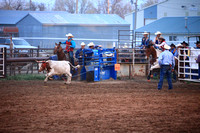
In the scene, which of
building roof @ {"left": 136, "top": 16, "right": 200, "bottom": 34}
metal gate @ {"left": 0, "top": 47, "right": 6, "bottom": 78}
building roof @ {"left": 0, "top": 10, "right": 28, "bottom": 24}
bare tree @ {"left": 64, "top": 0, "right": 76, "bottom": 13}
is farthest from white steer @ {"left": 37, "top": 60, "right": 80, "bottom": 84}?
bare tree @ {"left": 64, "top": 0, "right": 76, "bottom": 13}

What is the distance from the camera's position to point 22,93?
10578 millimetres

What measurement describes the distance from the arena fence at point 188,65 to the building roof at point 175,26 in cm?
2090

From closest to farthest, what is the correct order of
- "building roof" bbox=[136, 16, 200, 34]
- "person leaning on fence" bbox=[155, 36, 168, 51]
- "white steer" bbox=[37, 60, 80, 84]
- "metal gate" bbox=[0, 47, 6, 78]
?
"white steer" bbox=[37, 60, 80, 84] → "person leaning on fence" bbox=[155, 36, 168, 51] → "metal gate" bbox=[0, 47, 6, 78] → "building roof" bbox=[136, 16, 200, 34]

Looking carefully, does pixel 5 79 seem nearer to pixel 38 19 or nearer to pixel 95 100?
pixel 95 100

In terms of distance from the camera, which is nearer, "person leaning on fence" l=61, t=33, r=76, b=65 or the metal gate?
"person leaning on fence" l=61, t=33, r=76, b=65

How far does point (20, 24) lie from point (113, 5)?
3934 centimetres

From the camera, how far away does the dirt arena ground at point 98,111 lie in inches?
246

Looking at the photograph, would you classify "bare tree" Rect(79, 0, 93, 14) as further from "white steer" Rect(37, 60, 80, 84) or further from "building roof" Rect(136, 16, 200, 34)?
"white steer" Rect(37, 60, 80, 84)

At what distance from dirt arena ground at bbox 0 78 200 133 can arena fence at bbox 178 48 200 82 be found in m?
3.72

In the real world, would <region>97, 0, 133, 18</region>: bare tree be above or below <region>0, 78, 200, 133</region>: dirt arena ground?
above

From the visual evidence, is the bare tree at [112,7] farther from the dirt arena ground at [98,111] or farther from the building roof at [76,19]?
the dirt arena ground at [98,111]

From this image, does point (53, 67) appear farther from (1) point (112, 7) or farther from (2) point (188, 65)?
(1) point (112, 7)

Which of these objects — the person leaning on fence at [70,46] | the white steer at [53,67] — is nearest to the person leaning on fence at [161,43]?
the person leaning on fence at [70,46]

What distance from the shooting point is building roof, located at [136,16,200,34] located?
3559 centimetres
